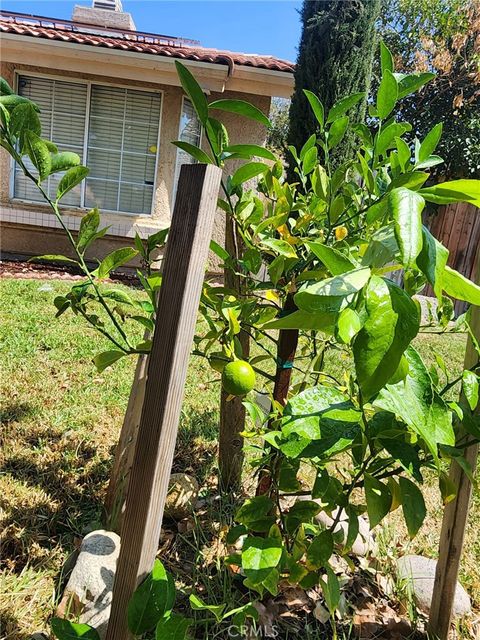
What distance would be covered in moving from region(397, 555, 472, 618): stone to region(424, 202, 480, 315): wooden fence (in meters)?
8.86

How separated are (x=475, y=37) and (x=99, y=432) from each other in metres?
11.4

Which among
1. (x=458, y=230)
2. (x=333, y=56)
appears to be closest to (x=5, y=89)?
(x=333, y=56)

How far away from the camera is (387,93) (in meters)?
0.85

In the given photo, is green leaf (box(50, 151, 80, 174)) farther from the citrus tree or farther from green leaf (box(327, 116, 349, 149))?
green leaf (box(327, 116, 349, 149))

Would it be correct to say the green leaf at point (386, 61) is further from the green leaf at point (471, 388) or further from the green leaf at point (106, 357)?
the green leaf at point (106, 357)

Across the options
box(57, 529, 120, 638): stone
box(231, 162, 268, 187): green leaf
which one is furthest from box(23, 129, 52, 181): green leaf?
box(57, 529, 120, 638): stone

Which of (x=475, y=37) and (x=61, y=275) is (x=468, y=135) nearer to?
(x=475, y=37)

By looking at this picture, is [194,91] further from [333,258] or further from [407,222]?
[407,222]

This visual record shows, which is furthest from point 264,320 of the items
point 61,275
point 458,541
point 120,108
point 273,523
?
point 120,108

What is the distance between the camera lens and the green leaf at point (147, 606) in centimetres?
91

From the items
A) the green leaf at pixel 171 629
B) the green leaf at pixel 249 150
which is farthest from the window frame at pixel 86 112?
the green leaf at pixel 171 629

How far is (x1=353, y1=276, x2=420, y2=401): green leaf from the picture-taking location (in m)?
0.54

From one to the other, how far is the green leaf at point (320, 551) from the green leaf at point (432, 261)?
2.56ft

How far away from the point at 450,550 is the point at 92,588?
100 centimetres
